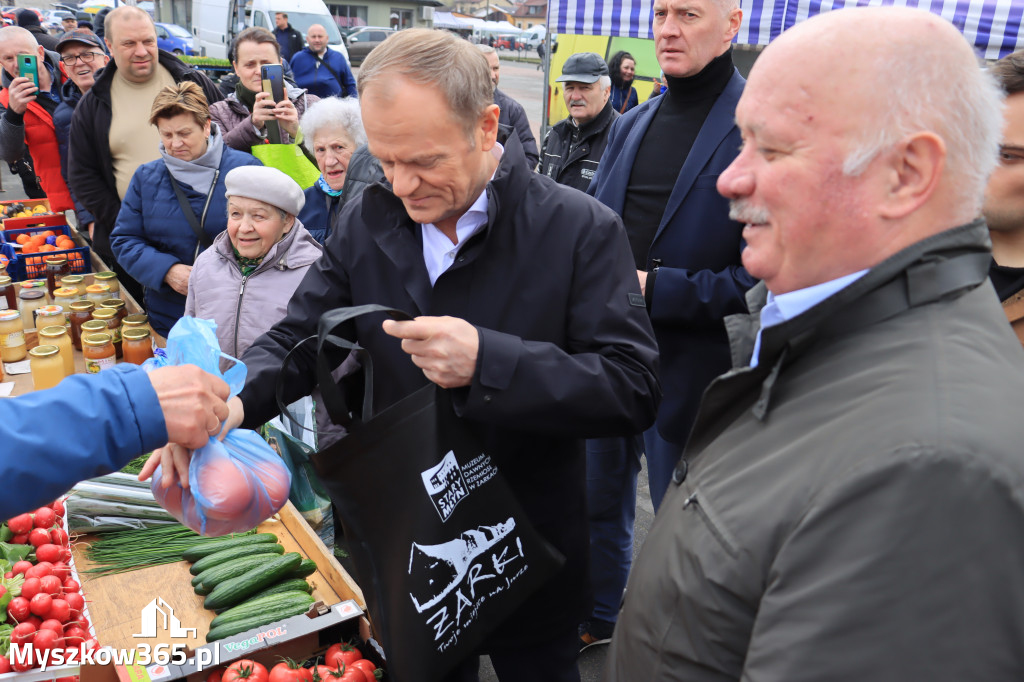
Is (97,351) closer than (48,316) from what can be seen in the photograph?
Yes

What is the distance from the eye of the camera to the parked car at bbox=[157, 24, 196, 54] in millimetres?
18438

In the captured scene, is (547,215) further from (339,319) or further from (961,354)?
(961,354)

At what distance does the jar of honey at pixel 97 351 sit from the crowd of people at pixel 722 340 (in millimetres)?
807

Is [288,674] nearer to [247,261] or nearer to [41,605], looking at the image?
[41,605]

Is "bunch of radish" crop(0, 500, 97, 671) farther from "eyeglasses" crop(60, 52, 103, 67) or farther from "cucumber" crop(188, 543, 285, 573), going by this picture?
"eyeglasses" crop(60, 52, 103, 67)

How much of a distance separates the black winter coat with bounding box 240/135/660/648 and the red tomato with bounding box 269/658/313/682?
61 centimetres

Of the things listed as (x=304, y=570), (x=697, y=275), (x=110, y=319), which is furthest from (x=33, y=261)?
(x=697, y=275)

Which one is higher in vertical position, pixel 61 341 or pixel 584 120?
pixel 584 120

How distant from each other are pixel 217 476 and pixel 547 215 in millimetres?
911

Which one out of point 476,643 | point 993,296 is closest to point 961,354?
point 993,296

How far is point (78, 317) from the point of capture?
3781 millimetres

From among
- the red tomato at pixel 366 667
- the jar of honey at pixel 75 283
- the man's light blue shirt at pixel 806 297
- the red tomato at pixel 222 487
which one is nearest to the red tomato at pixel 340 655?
the red tomato at pixel 366 667

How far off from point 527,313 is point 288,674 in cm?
122

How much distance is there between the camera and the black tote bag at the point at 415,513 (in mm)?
1397
